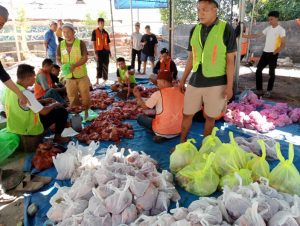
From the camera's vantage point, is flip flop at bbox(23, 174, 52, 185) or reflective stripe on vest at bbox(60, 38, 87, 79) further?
reflective stripe on vest at bbox(60, 38, 87, 79)

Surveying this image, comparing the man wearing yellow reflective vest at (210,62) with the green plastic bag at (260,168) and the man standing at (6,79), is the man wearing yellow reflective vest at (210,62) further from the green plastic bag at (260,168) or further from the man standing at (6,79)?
the man standing at (6,79)

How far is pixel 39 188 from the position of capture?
119 inches

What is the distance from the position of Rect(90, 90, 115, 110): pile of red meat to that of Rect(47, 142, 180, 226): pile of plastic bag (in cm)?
318

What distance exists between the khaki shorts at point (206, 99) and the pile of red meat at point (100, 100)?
2878mm

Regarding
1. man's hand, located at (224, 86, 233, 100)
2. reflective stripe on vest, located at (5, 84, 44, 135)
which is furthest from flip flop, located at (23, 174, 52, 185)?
man's hand, located at (224, 86, 233, 100)

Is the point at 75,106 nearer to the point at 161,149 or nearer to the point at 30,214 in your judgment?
the point at 161,149

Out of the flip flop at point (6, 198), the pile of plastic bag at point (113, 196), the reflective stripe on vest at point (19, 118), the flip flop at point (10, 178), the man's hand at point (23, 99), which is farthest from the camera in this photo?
the reflective stripe on vest at point (19, 118)

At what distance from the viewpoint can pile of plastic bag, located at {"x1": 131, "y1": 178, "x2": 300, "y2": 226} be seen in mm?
1907

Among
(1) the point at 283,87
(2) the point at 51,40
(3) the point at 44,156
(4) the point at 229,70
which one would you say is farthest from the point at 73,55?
(1) the point at 283,87

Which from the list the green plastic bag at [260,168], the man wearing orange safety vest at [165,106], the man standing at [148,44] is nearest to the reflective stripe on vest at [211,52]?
the man wearing orange safety vest at [165,106]

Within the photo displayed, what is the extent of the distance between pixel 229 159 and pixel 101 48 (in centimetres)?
688

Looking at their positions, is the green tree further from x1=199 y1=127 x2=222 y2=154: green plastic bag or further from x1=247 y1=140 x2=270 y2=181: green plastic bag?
x1=247 y1=140 x2=270 y2=181: green plastic bag

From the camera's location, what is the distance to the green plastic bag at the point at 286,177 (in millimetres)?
2432

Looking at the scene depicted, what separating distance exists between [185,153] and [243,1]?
4439mm
